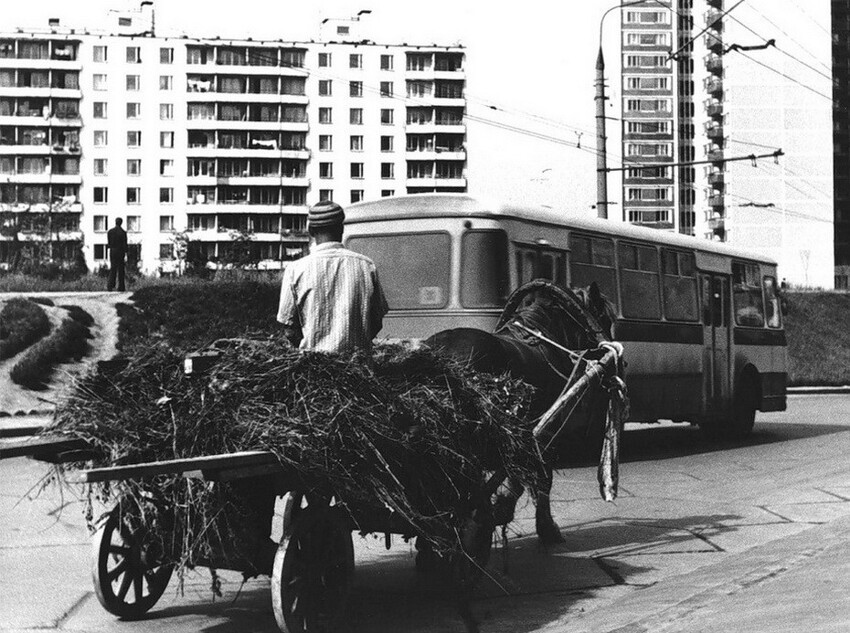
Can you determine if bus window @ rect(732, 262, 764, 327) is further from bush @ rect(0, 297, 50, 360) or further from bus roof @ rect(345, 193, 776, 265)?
bush @ rect(0, 297, 50, 360)

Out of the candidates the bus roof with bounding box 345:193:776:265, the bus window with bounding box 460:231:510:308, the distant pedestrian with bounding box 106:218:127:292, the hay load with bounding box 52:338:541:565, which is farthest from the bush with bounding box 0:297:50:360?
the hay load with bounding box 52:338:541:565

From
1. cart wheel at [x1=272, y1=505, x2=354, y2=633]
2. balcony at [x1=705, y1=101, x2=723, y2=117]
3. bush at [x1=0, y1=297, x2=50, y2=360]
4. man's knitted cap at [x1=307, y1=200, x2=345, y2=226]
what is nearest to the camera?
cart wheel at [x1=272, y1=505, x2=354, y2=633]

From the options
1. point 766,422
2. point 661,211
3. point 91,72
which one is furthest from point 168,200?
point 766,422

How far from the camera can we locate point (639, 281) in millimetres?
17266

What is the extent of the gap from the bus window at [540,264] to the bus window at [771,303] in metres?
6.19

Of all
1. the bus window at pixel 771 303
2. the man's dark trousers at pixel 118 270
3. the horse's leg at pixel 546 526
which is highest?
the man's dark trousers at pixel 118 270

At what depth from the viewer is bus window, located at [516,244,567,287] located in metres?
15.3

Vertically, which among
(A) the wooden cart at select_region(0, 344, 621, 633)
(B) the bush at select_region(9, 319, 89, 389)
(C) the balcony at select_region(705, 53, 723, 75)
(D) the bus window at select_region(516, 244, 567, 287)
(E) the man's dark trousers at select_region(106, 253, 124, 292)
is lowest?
(A) the wooden cart at select_region(0, 344, 621, 633)

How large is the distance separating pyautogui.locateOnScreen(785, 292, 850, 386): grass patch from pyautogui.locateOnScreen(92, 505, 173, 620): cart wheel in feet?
106

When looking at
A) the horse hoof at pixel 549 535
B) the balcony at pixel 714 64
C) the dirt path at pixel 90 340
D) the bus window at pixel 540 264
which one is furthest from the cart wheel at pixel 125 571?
the balcony at pixel 714 64

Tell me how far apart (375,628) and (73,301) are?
25.5m

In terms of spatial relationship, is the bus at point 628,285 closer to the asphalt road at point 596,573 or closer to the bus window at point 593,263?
the bus window at point 593,263

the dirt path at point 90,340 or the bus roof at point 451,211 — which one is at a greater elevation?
the bus roof at point 451,211

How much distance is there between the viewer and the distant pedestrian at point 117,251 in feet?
108
